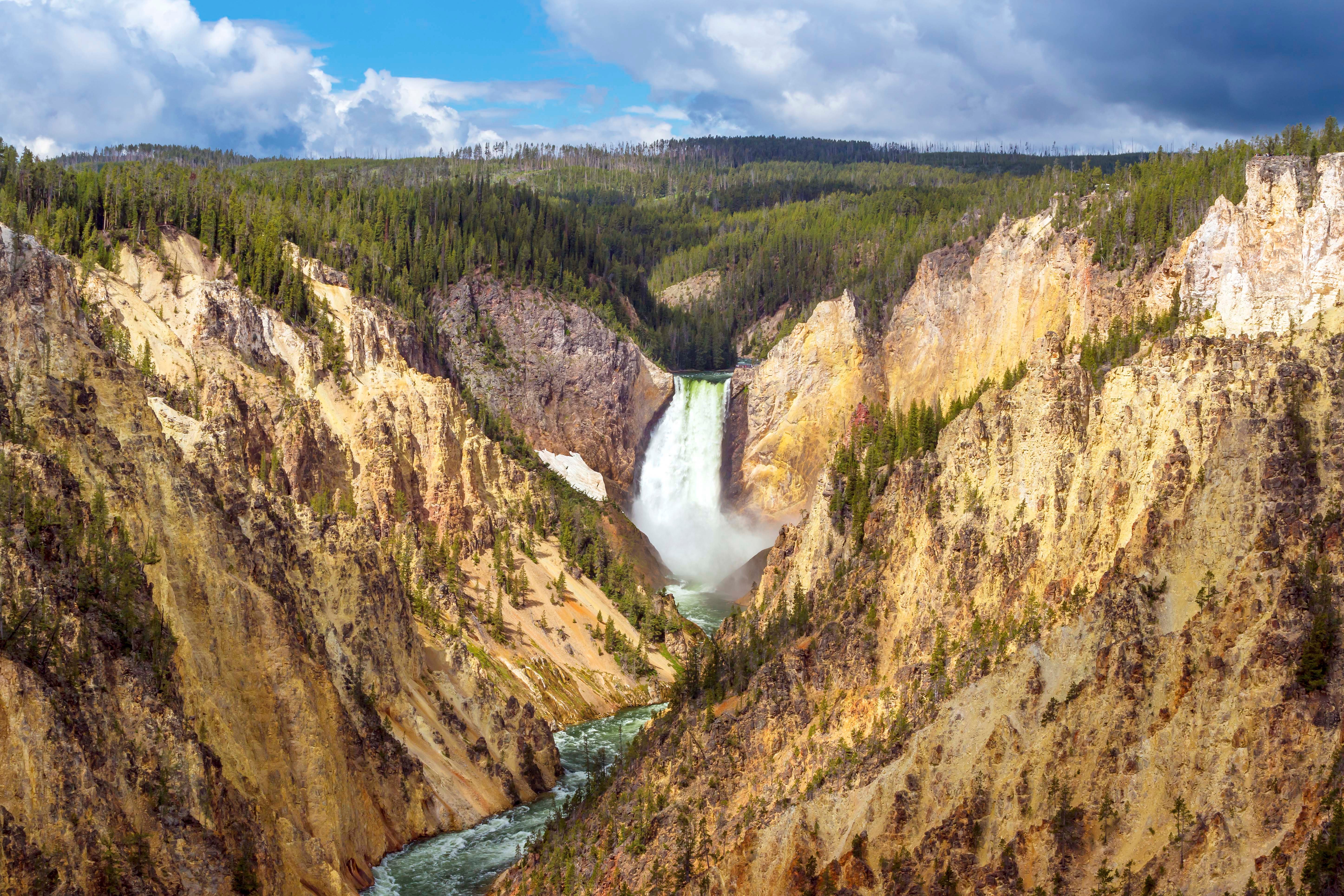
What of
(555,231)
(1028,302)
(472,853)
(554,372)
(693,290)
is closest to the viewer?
(472,853)

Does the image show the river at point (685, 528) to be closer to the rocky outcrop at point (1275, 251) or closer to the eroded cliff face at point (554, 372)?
the eroded cliff face at point (554, 372)

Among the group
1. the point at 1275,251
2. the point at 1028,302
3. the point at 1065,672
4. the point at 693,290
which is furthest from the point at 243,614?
A: the point at 693,290

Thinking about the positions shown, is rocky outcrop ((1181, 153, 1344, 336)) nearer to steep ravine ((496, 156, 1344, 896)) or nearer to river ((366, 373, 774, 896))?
steep ravine ((496, 156, 1344, 896))

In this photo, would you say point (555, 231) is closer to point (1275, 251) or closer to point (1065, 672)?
point (1275, 251)

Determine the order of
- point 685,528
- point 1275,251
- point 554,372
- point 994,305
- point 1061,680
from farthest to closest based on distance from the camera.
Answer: point 685,528, point 554,372, point 994,305, point 1275,251, point 1061,680

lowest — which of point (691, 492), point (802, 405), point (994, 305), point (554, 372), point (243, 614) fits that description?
point (243, 614)

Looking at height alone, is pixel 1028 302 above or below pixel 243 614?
above

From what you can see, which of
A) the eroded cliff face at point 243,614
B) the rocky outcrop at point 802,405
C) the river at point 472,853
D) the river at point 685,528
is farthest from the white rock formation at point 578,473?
the river at point 472,853
